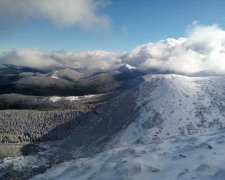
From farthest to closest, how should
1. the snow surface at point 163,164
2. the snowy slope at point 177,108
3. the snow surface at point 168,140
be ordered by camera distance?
1. the snowy slope at point 177,108
2. the snow surface at point 168,140
3. the snow surface at point 163,164

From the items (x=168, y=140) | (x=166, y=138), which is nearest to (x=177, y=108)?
(x=166, y=138)

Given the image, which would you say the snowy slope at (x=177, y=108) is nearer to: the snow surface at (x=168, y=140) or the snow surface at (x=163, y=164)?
the snow surface at (x=168, y=140)

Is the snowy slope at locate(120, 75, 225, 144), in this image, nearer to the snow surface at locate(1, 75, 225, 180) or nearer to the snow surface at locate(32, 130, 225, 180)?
the snow surface at locate(1, 75, 225, 180)

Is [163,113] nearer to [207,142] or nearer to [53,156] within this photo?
[53,156]

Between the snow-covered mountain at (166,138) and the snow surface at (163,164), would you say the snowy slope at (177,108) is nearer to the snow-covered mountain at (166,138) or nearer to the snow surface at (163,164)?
the snow-covered mountain at (166,138)

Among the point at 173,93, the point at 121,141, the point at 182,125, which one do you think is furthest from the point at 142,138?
the point at 173,93

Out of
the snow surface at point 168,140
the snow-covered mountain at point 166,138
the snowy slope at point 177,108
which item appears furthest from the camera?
the snowy slope at point 177,108

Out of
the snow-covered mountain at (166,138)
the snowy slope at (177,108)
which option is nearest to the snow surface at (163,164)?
the snow-covered mountain at (166,138)

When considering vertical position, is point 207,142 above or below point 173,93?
below

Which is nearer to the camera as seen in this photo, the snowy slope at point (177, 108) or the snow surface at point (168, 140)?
the snow surface at point (168, 140)
